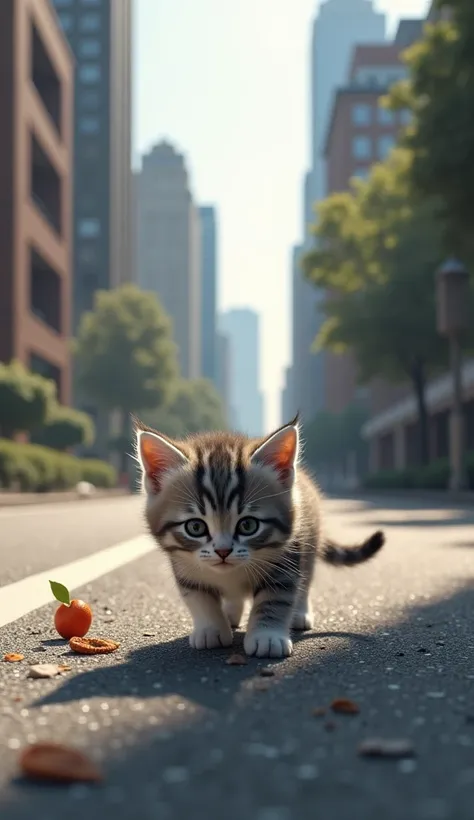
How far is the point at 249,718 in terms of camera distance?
2363mm

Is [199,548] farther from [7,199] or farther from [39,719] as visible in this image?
[7,199]

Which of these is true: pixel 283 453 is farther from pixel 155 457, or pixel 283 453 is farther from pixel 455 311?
pixel 455 311

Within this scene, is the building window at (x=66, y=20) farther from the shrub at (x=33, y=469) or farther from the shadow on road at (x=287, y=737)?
the shadow on road at (x=287, y=737)

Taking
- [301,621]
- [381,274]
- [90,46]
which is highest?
[90,46]

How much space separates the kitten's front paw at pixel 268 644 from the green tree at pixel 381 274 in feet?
112

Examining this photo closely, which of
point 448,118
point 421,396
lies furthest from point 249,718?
point 421,396

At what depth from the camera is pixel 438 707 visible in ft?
8.30

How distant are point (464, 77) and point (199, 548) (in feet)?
64.0

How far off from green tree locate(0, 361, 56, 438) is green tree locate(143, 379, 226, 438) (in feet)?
229

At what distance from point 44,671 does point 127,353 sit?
58.7 metres

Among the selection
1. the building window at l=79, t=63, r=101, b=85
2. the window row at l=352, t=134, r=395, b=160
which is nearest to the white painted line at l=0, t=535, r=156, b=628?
the building window at l=79, t=63, r=101, b=85

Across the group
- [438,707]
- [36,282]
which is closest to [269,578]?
[438,707]

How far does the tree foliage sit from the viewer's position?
6091 cm

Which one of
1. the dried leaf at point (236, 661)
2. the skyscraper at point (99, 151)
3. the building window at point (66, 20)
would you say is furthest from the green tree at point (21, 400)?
the building window at point (66, 20)
